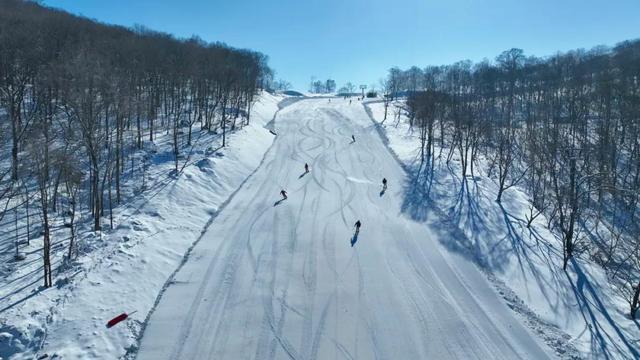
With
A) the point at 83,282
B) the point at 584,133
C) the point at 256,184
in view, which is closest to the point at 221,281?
the point at 83,282

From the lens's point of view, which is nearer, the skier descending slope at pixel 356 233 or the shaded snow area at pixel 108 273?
the shaded snow area at pixel 108 273

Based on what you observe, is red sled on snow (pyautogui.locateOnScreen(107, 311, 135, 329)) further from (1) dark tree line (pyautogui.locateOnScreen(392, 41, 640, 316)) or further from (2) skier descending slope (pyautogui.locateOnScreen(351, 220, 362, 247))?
(1) dark tree line (pyautogui.locateOnScreen(392, 41, 640, 316))

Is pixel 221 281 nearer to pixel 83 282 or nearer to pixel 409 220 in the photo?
pixel 83 282

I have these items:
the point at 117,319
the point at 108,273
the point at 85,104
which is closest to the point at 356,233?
the point at 108,273

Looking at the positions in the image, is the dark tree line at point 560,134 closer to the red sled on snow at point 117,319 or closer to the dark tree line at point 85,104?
the red sled on snow at point 117,319

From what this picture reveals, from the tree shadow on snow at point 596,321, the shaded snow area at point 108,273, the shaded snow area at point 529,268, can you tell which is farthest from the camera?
the shaded snow area at point 529,268

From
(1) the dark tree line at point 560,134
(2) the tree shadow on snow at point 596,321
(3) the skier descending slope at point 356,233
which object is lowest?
(2) the tree shadow on snow at point 596,321

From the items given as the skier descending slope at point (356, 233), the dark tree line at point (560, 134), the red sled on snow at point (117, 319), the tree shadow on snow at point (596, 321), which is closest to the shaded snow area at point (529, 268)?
the tree shadow on snow at point (596, 321)
